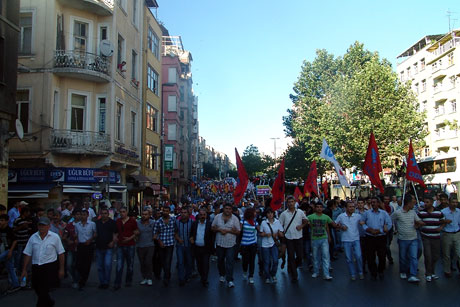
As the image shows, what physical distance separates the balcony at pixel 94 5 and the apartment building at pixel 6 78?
17.5 ft

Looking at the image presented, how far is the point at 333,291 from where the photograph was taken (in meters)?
8.18

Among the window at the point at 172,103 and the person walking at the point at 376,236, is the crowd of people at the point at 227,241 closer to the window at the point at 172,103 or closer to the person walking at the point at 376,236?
the person walking at the point at 376,236

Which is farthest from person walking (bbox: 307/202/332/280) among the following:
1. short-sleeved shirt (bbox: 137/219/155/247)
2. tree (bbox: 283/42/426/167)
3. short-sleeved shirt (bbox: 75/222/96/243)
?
tree (bbox: 283/42/426/167)

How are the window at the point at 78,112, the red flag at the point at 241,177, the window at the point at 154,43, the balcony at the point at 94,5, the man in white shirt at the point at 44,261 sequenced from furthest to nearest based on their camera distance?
the window at the point at 154,43 < the window at the point at 78,112 < the balcony at the point at 94,5 < the red flag at the point at 241,177 < the man in white shirt at the point at 44,261

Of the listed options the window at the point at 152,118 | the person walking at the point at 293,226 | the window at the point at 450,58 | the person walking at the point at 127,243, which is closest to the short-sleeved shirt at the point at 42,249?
the person walking at the point at 127,243

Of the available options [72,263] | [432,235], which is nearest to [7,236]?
[72,263]

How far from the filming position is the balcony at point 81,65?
19.8 metres

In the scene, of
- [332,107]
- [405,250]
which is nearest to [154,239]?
[405,250]

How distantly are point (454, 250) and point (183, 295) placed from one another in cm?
617

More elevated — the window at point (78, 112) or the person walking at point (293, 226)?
the window at point (78, 112)

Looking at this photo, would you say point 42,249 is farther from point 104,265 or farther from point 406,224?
point 406,224

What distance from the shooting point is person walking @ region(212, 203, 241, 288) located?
9102mm

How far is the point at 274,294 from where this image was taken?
809 cm

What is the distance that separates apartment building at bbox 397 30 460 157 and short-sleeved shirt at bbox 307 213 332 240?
1489 inches
